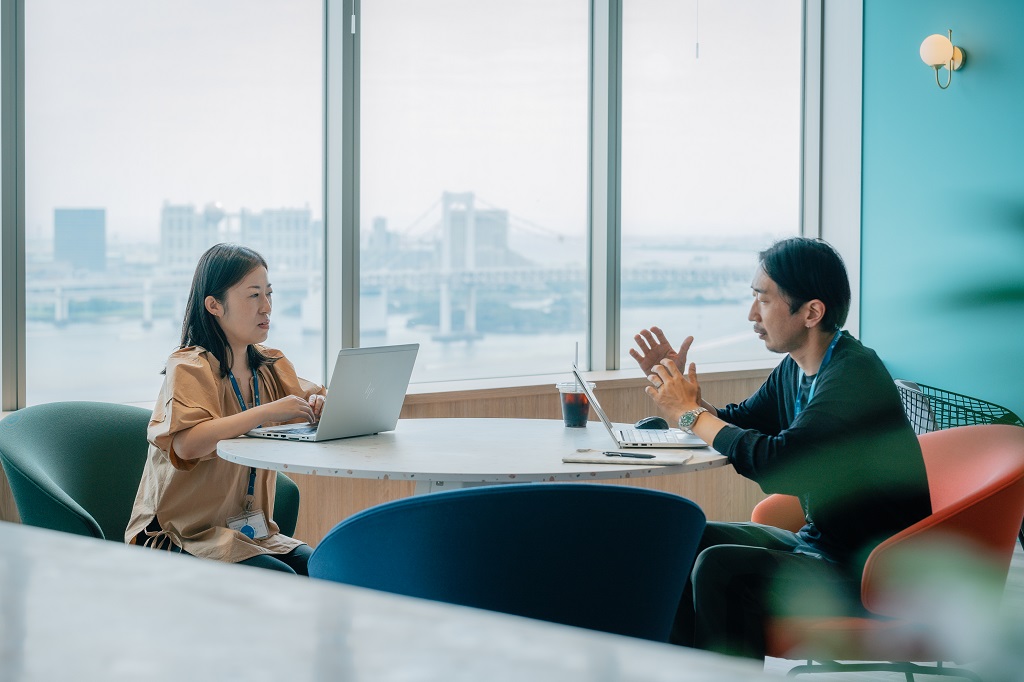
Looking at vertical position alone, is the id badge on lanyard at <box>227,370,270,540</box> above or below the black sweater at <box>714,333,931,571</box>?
below

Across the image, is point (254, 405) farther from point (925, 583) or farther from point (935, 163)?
point (935, 163)

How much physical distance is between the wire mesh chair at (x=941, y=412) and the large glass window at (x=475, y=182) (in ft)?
5.03

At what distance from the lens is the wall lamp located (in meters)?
4.61

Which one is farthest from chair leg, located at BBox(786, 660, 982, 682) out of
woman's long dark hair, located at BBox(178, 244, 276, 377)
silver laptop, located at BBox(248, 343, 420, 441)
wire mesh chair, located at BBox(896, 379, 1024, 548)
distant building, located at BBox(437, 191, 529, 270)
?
distant building, located at BBox(437, 191, 529, 270)

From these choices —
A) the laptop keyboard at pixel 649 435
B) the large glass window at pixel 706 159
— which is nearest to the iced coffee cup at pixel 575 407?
the laptop keyboard at pixel 649 435

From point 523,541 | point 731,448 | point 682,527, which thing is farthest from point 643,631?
point 731,448

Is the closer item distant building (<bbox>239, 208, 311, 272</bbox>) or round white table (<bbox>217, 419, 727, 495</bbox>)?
round white table (<bbox>217, 419, 727, 495</bbox>)

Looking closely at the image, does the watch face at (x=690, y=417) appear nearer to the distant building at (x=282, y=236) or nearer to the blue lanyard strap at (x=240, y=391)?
the blue lanyard strap at (x=240, y=391)

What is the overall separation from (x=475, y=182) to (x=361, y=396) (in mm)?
2083

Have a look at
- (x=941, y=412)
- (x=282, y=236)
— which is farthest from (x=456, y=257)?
(x=941, y=412)

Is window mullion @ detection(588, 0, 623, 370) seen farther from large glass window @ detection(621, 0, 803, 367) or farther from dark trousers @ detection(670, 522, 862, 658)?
dark trousers @ detection(670, 522, 862, 658)

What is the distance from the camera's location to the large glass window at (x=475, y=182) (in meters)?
4.09

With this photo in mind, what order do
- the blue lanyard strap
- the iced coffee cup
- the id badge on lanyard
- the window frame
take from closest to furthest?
1. the id badge on lanyard
2. the blue lanyard strap
3. the iced coffee cup
4. the window frame

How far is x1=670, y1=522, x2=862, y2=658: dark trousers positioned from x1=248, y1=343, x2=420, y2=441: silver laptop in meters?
0.84
